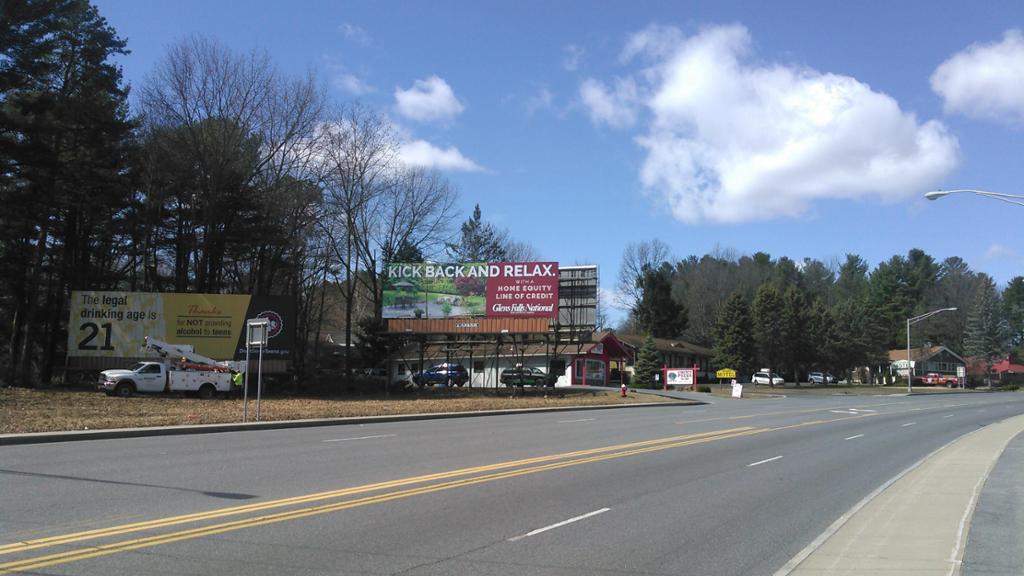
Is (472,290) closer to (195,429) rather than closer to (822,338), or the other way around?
(195,429)

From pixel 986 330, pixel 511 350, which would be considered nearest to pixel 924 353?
pixel 986 330

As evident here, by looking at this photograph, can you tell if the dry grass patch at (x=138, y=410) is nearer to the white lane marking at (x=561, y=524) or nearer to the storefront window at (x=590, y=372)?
the white lane marking at (x=561, y=524)

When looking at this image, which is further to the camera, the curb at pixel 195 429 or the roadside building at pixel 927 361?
the roadside building at pixel 927 361

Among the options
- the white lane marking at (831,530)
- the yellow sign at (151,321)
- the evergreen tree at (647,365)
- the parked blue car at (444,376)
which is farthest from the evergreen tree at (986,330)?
the white lane marking at (831,530)

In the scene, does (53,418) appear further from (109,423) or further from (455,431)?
(455,431)

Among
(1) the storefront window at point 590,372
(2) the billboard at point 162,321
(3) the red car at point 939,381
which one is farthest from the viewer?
(3) the red car at point 939,381

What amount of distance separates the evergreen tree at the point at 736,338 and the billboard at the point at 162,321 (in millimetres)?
56144

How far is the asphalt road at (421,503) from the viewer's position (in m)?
6.88

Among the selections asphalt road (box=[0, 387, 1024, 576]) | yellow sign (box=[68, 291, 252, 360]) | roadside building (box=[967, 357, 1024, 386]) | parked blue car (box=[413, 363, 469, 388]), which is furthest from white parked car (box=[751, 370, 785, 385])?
asphalt road (box=[0, 387, 1024, 576])

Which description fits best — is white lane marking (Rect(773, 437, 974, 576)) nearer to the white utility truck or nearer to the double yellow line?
the double yellow line

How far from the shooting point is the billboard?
3788 centimetres

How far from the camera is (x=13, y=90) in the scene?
34.0 m

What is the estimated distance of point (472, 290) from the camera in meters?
43.7

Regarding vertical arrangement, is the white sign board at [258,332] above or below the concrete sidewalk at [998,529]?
above
